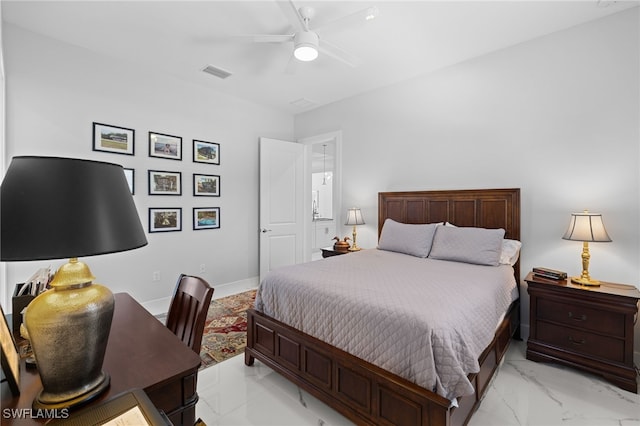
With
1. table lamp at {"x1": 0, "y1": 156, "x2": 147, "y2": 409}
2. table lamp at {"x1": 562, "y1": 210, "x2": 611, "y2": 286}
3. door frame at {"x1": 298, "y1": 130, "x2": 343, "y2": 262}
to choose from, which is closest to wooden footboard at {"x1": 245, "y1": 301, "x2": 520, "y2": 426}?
table lamp at {"x1": 562, "y1": 210, "x2": 611, "y2": 286}

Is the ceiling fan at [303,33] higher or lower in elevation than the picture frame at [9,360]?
higher

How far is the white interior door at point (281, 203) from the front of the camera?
177 inches

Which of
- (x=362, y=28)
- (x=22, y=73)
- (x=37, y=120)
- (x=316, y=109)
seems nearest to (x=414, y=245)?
(x=362, y=28)

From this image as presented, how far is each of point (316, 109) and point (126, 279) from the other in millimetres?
3648

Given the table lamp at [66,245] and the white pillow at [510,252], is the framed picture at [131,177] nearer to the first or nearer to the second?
the table lamp at [66,245]

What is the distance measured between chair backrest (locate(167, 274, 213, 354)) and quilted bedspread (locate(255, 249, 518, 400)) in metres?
0.81

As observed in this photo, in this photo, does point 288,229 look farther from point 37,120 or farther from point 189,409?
point 189,409

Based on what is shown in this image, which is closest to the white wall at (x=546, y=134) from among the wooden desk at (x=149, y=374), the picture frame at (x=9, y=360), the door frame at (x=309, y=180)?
the door frame at (x=309, y=180)

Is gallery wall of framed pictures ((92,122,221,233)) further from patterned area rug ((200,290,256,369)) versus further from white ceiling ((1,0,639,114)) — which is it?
patterned area rug ((200,290,256,369))

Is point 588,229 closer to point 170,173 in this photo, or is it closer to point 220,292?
point 220,292

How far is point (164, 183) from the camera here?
363cm

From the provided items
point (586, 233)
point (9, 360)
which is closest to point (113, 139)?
point (9, 360)

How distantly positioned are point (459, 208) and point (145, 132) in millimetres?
3799

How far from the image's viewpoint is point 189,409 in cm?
98
